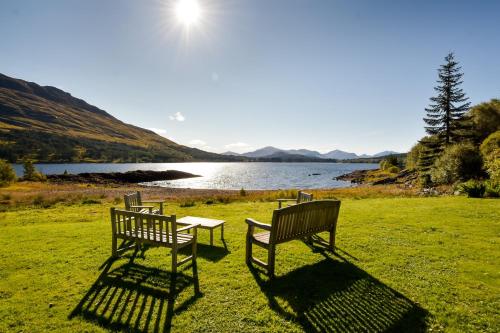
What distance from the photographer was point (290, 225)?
6.26m

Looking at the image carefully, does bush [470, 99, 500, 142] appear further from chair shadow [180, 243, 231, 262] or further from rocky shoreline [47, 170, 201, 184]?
rocky shoreline [47, 170, 201, 184]

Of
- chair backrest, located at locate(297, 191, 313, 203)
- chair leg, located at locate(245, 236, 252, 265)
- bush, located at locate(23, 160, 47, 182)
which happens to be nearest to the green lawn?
chair leg, located at locate(245, 236, 252, 265)

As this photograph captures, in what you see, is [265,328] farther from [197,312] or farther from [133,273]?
[133,273]

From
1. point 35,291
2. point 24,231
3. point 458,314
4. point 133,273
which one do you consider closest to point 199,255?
point 133,273

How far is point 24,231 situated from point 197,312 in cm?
957

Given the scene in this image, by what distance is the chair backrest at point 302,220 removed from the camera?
591 centimetres

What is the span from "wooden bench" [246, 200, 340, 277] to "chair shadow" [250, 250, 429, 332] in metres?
0.64

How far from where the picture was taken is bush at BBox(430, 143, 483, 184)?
29297 millimetres

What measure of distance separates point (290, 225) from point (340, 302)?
188 cm

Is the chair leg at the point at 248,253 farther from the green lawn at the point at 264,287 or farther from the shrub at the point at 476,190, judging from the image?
the shrub at the point at 476,190

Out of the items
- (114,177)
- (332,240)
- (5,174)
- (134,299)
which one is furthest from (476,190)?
(114,177)

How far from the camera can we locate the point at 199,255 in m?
7.57

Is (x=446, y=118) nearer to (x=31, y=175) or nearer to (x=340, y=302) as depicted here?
(x=340, y=302)

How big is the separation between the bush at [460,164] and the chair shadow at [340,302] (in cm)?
3164
